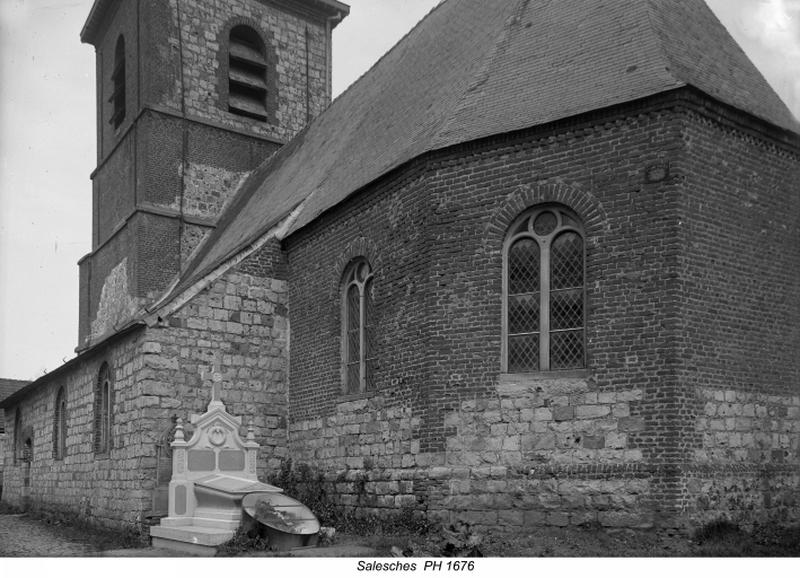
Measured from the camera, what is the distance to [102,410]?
18875 millimetres

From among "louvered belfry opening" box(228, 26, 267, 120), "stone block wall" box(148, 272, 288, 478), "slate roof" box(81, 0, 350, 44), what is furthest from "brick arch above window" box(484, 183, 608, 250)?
"slate roof" box(81, 0, 350, 44)

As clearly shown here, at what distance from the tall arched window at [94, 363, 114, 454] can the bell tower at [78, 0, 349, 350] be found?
438cm

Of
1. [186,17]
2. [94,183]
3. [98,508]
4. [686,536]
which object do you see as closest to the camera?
[686,536]

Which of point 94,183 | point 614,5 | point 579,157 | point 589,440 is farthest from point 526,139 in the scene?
point 94,183

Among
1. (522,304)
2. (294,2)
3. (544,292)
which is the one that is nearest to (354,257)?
(522,304)

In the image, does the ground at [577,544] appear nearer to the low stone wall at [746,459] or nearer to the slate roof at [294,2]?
the low stone wall at [746,459]

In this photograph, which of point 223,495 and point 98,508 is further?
point 98,508

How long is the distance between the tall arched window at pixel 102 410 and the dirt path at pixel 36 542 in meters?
1.82

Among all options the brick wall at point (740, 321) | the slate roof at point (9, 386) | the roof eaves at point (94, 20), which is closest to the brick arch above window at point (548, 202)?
the brick wall at point (740, 321)

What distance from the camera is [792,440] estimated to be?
12344 millimetres

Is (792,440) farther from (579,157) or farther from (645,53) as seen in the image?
(645,53)

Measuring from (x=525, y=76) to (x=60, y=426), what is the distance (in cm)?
1458

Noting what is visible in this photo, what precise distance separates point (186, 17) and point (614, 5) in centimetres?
1433

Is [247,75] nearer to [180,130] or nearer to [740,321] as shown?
[180,130]
